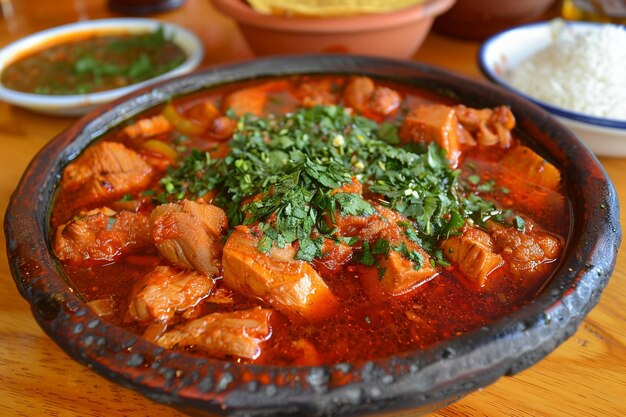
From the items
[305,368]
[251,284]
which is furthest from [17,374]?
[305,368]

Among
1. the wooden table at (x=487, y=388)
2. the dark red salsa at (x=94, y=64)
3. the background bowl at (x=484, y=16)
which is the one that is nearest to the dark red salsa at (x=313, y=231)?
the wooden table at (x=487, y=388)

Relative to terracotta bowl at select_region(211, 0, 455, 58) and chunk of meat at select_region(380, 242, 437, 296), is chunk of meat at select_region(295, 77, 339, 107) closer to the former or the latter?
terracotta bowl at select_region(211, 0, 455, 58)

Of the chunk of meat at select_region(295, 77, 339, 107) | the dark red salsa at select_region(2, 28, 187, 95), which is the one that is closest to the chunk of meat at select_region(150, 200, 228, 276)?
the chunk of meat at select_region(295, 77, 339, 107)

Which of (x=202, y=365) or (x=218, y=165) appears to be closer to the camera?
(x=202, y=365)

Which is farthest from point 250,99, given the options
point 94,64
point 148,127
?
point 94,64

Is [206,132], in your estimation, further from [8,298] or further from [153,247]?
[8,298]
